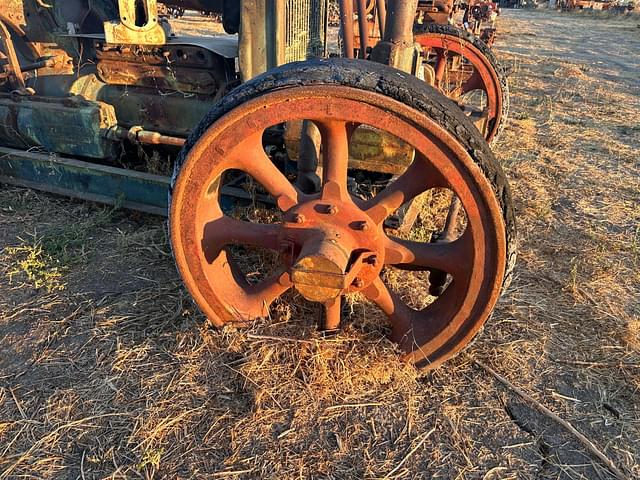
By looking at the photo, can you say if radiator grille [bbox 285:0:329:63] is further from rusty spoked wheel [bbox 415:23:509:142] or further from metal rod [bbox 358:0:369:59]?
rusty spoked wheel [bbox 415:23:509:142]

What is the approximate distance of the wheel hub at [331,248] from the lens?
1979 mm

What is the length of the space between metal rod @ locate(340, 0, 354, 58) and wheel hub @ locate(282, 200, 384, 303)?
164cm

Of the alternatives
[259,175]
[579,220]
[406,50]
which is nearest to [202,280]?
[259,175]

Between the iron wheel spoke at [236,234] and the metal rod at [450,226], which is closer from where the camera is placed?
the iron wheel spoke at [236,234]

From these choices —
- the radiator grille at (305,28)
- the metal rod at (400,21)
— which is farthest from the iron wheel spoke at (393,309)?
the radiator grille at (305,28)

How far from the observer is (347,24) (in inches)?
127

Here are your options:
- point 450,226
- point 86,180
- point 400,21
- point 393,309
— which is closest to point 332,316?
point 393,309

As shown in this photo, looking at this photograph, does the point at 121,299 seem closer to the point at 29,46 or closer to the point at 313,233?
the point at 313,233

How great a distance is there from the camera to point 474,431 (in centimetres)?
211

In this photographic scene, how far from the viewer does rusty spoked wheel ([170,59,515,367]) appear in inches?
73.5

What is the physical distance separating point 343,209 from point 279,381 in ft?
2.60

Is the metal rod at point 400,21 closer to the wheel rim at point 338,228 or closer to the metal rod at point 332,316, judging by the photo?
the wheel rim at point 338,228

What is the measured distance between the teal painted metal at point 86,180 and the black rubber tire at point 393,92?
166 cm

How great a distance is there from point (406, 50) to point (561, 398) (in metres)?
1.83
